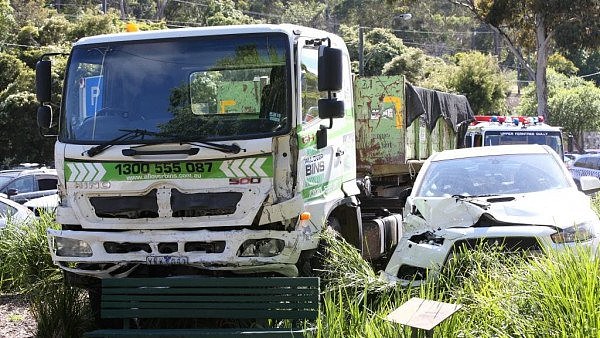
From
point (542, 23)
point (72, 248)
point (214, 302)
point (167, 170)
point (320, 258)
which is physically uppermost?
point (542, 23)

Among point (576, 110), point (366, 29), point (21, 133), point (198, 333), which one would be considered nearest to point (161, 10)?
point (366, 29)

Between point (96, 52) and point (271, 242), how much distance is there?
7.73ft

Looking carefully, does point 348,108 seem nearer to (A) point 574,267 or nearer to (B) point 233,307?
(B) point 233,307

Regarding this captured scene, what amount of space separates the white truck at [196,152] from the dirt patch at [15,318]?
100cm

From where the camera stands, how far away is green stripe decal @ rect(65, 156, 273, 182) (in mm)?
6539

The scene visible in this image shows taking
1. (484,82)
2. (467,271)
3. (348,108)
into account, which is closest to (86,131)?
(348,108)

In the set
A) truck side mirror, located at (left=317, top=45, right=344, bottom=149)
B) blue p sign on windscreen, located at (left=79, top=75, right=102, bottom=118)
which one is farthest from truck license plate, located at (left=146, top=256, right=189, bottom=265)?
truck side mirror, located at (left=317, top=45, right=344, bottom=149)

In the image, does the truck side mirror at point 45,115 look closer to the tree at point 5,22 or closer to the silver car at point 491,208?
the silver car at point 491,208

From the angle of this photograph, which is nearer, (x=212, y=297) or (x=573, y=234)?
(x=212, y=297)

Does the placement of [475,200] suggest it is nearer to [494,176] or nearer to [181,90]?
[494,176]

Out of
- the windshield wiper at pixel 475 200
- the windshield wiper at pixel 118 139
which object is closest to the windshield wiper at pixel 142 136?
the windshield wiper at pixel 118 139

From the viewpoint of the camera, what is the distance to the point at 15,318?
322 inches

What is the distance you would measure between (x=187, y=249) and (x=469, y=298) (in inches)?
94.6

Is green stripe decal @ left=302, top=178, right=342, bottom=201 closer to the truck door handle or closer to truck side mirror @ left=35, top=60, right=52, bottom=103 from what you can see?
the truck door handle
